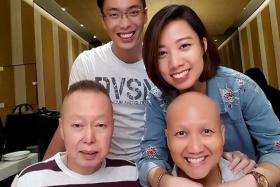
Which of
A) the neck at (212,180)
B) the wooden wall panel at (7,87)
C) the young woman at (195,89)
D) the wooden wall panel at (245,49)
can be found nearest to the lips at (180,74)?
the young woman at (195,89)

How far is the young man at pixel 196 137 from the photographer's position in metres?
0.99

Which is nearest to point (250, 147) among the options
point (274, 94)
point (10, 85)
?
point (274, 94)

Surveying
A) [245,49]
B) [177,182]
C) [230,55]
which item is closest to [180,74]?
[177,182]

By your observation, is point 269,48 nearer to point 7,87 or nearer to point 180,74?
point 7,87

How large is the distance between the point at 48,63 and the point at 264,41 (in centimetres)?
449

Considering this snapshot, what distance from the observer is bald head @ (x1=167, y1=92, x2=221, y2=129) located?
1014 mm

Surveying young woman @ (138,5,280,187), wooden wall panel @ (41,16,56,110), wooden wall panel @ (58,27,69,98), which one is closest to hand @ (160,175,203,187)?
young woman @ (138,5,280,187)

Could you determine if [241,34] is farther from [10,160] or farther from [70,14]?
[10,160]

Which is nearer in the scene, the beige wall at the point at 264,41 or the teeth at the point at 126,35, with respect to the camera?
the teeth at the point at 126,35

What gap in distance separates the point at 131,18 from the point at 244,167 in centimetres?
88

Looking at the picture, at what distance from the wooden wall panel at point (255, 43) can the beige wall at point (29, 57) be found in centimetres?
441

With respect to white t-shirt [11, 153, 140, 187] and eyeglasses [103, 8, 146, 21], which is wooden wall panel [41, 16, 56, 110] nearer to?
eyeglasses [103, 8, 146, 21]

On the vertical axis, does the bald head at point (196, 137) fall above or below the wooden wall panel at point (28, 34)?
below

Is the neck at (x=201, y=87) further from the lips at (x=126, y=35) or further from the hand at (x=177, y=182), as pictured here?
the lips at (x=126, y=35)
